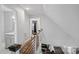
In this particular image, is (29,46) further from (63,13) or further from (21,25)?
(63,13)

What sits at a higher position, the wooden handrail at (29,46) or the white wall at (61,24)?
the white wall at (61,24)

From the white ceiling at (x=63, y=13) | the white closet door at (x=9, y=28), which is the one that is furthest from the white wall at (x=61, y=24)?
the white closet door at (x=9, y=28)

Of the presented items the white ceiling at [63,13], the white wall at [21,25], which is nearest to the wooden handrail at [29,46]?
the white wall at [21,25]

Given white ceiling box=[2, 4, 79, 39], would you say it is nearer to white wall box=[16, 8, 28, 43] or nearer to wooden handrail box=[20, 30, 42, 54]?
white wall box=[16, 8, 28, 43]

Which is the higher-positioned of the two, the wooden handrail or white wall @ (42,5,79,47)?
white wall @ (42,5,79,47)

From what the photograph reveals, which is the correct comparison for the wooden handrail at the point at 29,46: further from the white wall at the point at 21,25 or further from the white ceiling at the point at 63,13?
the white ceiling at the point at 63,13

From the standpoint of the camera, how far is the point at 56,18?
51.4 inches

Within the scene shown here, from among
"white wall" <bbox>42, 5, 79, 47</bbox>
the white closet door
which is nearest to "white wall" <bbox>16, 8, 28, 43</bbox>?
the white closet door

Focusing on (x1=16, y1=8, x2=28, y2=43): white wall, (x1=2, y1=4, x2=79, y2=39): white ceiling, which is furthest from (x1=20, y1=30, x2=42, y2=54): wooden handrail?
(x1=2, y1=4, x2=79, y2=39): white ceiling

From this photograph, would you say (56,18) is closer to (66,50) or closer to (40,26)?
(40,26)

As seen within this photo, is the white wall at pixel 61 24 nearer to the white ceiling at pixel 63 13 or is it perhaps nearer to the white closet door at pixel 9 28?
the white ceiling at pixel 63 13
